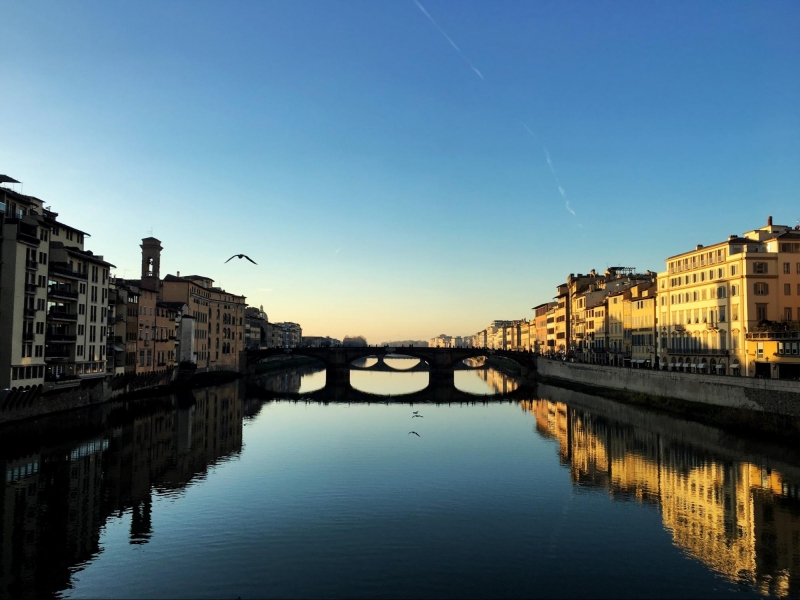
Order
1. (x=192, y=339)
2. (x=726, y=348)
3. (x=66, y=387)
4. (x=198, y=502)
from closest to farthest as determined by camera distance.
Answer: (x=198, y=502) → (x=66, y=387) → (x=726, y=348) → (x=192, y=339)

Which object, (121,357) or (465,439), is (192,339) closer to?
(121,357)

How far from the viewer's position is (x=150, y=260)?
92.6 m

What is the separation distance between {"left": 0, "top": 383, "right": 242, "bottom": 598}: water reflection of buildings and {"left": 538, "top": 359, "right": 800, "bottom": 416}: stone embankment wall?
126ft

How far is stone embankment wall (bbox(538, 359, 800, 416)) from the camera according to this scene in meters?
41.8

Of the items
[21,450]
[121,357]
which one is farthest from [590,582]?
[121,357]

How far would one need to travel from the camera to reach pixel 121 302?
70250 millimetres

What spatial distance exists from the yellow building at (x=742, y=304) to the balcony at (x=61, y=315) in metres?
60.0

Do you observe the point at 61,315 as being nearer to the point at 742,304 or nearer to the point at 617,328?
the point at 742,304

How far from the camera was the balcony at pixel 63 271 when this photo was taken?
51531mm

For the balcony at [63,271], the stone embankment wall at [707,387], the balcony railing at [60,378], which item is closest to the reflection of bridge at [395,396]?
the stone embankment wall at [707,387]

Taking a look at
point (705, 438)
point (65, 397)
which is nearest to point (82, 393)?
point (65, 397)

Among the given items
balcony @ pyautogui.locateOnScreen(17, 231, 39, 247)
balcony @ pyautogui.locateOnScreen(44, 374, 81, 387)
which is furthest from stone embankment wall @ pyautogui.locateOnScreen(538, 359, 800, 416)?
balcony @ pyautogui.locateOnScreen(17, 231, 39, 247)

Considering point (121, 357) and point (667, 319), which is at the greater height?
point (667, 319)

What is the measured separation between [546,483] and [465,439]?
605 inches
